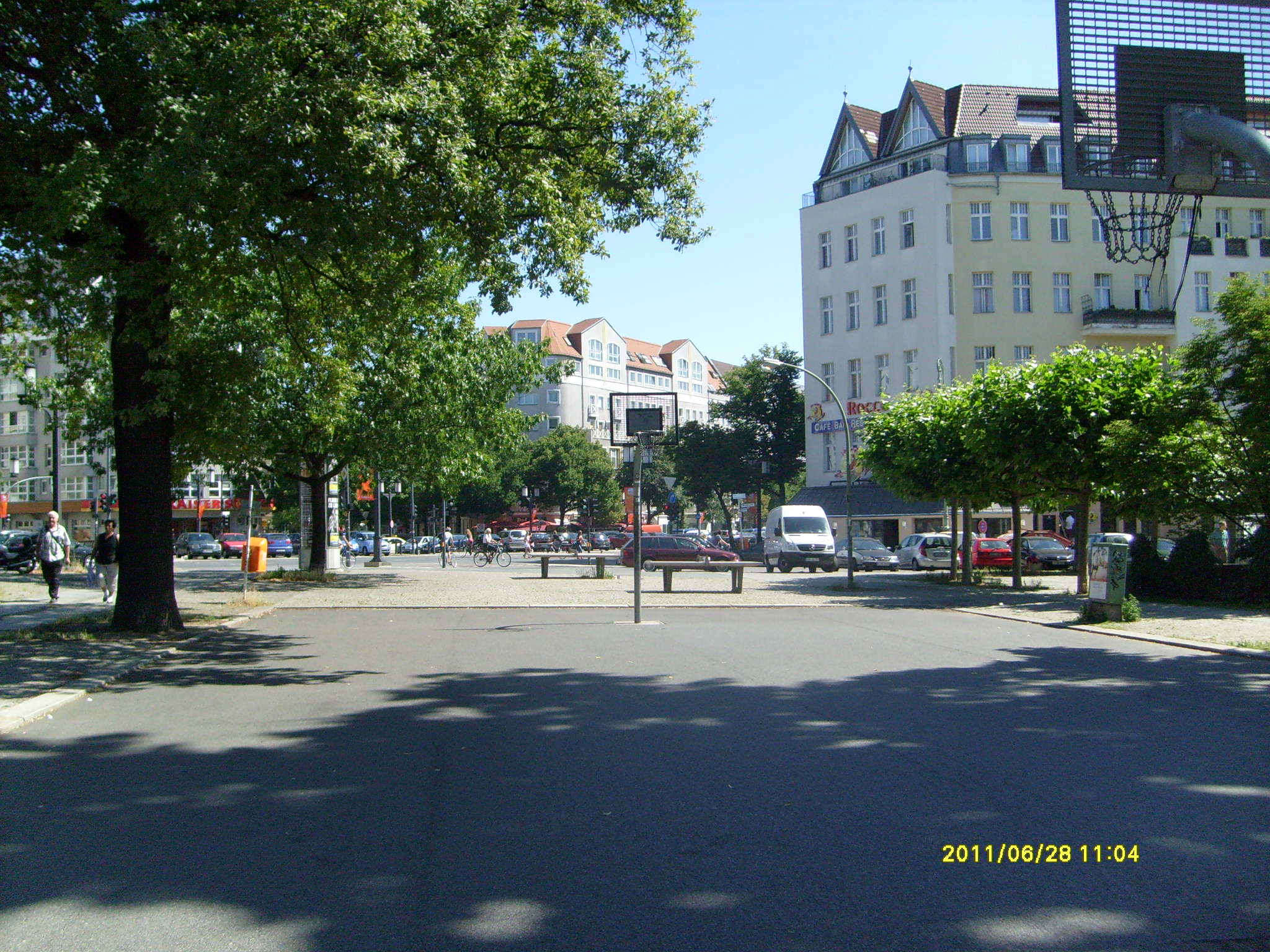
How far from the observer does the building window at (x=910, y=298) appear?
51.6m

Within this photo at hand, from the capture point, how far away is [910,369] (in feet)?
170

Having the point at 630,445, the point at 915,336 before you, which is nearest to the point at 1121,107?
the point at 630,445

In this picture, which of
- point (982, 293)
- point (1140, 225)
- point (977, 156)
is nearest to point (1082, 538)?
point (1140, 225)

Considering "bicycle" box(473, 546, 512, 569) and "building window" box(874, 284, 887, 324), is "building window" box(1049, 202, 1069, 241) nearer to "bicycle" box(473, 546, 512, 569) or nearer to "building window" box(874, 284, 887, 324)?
"building window" box(874, 284, 887, 324)

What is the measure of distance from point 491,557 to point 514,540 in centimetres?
2085

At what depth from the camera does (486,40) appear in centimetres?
1182

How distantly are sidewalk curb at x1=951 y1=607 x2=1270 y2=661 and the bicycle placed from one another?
101 feet

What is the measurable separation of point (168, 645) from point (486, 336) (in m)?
21.8

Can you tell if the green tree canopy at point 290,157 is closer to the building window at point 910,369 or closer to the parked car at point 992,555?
the parked car at point 992,555

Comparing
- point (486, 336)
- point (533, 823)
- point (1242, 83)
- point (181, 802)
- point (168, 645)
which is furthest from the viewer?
point (486, 336)

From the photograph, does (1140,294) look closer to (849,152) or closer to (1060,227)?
(1060,227)

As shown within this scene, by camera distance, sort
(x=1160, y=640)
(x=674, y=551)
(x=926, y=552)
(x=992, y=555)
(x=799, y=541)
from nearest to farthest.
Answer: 1. (x=1160, y=640)
2. (x=992, y=555)
3. (x=926, y=552)
4. (x=674, y=551)
5. (x=799, y=541)

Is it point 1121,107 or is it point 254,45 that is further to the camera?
point 254,45

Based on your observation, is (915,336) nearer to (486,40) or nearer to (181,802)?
(486,40)
